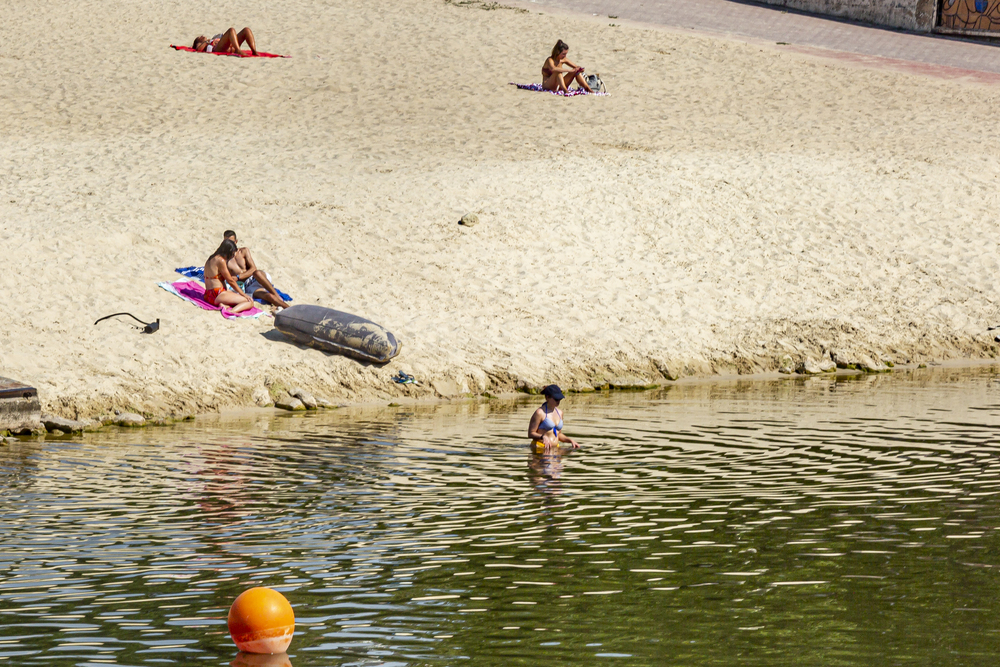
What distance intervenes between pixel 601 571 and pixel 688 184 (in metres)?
15.9

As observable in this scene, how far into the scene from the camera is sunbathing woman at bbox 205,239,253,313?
1827 centimetres

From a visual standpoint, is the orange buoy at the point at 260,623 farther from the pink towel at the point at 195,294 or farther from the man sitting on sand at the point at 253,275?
the man sitting on sand at the point at 253,275

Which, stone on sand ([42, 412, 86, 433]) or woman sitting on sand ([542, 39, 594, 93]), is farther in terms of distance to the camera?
woman sitting on sand ([542, 39, 594, 93])

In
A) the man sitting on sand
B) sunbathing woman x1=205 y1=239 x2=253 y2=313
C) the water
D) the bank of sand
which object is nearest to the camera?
the water

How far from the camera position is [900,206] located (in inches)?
926

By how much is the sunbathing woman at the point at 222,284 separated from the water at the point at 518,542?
12.3 ft

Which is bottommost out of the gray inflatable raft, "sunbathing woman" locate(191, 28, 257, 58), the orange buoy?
the orange buoy

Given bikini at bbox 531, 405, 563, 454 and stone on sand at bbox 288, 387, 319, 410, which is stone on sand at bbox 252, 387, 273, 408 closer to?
stone on sand at bbox 288, 387, 319, 410

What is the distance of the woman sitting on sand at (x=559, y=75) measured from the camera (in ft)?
92.6

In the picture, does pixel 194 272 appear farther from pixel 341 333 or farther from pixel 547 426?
pixel 547 426

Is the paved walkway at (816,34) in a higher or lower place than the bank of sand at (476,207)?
higher

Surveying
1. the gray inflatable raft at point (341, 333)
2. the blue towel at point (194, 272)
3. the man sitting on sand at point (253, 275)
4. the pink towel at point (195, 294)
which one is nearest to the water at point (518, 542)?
the gray inflatable raft at point (341, 333)

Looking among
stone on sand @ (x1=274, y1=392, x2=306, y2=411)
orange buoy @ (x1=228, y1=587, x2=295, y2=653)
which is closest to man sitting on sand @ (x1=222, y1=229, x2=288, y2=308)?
stone on sand @ (x1=274, y1=392, x2=306, y2=411)

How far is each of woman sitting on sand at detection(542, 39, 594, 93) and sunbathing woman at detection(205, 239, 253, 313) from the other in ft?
39.0
